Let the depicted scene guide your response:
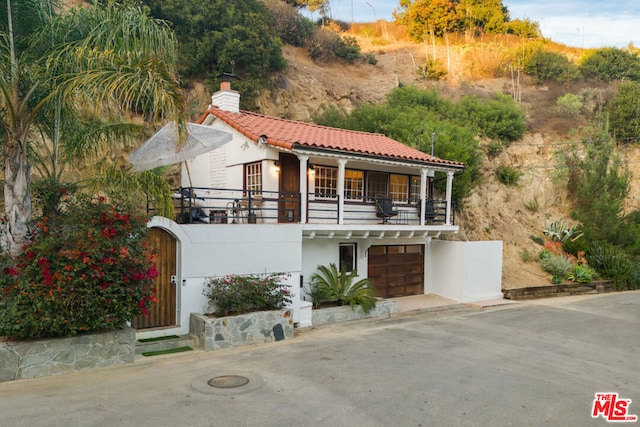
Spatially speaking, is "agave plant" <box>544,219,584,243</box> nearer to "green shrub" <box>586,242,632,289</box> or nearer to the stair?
"green shrub" <box>586,242,632,289</box>

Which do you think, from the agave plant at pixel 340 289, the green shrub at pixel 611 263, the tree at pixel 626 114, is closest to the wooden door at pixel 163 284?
the agave plant at pixel 340 289

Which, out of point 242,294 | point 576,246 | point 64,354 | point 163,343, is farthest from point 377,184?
point 576,246

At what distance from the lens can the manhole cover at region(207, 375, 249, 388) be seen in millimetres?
7547

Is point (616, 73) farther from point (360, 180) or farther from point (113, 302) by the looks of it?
point (113, 302)

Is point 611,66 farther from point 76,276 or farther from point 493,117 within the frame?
point 76,276

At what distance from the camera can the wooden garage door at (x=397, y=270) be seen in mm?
16219

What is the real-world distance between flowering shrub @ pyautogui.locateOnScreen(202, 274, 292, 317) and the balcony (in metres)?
1.93

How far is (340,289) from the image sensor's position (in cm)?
Answer: 1348

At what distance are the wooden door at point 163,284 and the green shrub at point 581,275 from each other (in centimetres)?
1697

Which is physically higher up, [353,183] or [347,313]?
[353,183]

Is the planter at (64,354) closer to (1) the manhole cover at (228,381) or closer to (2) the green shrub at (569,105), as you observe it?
(1) the manhole cover at (228,381)

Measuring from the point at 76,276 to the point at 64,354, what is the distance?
1.44 meters

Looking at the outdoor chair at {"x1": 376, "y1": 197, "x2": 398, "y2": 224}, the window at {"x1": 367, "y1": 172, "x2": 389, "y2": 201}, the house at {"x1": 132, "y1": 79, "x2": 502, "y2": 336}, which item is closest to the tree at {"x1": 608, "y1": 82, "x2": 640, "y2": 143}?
the house at {"x1": 132, "y1": 79, "x2": 502, "y2": 336}

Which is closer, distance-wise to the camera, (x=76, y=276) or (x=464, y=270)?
(x=76, y=276)
